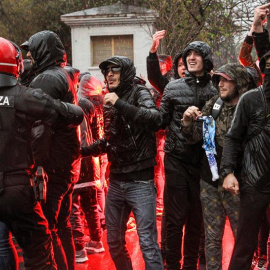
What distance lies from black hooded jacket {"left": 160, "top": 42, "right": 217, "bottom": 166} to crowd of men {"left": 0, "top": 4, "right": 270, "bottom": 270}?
0.01 metres

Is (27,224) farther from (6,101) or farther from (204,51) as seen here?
(204,51)

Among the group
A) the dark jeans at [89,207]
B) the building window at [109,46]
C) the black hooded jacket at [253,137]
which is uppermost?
the building window at [109,46]

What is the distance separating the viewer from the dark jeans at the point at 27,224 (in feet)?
12.9

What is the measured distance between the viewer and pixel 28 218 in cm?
402

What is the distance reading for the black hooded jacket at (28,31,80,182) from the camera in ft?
15.1

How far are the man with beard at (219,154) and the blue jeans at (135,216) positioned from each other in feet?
1.59

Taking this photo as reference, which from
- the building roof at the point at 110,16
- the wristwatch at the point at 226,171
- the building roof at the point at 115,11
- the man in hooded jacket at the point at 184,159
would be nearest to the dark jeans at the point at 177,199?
the man in hooded jacket at the point at 184,159

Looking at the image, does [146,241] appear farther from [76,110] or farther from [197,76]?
[197,76]

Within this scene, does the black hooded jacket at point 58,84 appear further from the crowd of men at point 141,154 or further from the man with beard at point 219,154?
the man with beard at point 219,154

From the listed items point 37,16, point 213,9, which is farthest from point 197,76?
point 37,16

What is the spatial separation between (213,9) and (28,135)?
49.7 ft

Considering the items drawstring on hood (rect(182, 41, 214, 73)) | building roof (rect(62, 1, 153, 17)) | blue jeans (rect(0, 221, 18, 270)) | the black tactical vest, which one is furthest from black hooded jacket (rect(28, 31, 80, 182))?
building roof (rect(62, 1, 153, 17))

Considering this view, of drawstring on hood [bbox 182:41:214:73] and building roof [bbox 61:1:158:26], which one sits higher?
building roof [bbox 61:1:158:26]

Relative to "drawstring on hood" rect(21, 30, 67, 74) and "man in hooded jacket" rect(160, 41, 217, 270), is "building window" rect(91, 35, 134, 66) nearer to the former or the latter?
"man in hooded jacket" rect(160, 41, 217, 270)
